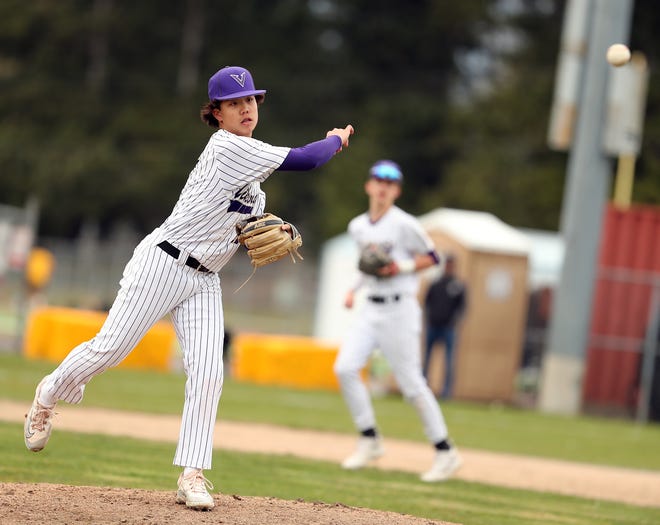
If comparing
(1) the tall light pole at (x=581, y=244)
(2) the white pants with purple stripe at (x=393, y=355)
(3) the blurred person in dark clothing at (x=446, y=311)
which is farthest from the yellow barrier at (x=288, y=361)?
(2) the white pants with purple stripe at (x=393, y=355)

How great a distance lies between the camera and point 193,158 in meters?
47.1

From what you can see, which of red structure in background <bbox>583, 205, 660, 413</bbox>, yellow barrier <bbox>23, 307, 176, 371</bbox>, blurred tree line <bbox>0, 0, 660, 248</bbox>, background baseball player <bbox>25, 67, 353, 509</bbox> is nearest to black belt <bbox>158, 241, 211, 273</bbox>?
background baseball player <bbox>25, 67, 353, 509</bbox>

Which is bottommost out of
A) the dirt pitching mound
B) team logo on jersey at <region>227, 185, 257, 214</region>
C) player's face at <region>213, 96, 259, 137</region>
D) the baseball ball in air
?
the dirt pitching mound

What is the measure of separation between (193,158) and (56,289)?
36.9ft

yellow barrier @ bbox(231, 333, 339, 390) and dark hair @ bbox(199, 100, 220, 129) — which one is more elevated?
dark hair @ bbox(199, 100, 220, 129)

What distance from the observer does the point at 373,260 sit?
947 centimetres

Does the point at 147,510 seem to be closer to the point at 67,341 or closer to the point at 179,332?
the point at 179,332

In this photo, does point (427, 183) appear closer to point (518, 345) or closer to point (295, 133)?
point (295, 133)

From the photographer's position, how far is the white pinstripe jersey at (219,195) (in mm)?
6289

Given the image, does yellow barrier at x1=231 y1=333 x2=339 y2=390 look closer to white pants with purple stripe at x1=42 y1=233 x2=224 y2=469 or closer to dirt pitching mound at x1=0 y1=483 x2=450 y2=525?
dirt pitching mound at x1=0 y1=483 x2=450 y2=525

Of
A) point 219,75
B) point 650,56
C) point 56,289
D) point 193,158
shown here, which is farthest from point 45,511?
point 193,158

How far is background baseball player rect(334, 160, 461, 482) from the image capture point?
9.30m

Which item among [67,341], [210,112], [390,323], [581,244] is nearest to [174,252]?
[210,112]

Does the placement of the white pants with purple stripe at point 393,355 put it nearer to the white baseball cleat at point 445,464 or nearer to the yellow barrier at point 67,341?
the white baseball cleat at point 445,464
